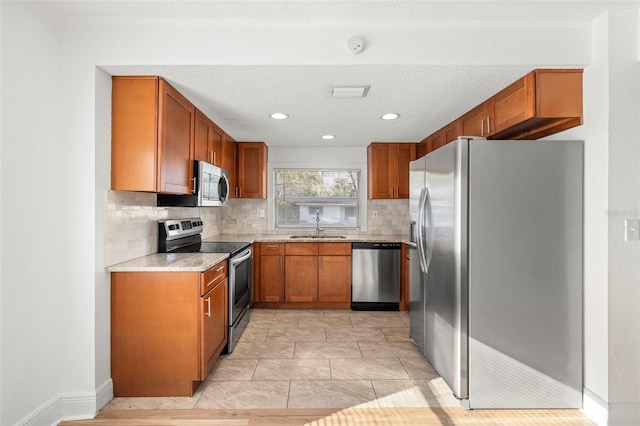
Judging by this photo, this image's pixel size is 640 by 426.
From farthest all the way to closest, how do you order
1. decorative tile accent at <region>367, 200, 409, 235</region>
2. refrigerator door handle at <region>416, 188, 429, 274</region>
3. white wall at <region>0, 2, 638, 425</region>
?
1. decorative tile accent at <region>367, 200, 409, 235</region>
2. refrigerator door handle at <region>416, 188, 429, 274</region>
3. white wall at <region>0, 2, 638, 425</region>

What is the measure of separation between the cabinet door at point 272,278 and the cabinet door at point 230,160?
39.0 inches

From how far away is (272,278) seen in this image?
4352 millimetres

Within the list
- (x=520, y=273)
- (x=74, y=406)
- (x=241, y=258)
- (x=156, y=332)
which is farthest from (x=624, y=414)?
(x=74, y=406)

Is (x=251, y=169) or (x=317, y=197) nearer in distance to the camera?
(x=251, y=169)

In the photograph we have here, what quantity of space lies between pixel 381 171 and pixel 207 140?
7.48 feet

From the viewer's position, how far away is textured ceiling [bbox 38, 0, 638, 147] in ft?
6.33

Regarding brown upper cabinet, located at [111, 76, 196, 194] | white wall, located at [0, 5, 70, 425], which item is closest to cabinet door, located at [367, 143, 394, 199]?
brown upper cabinet, located at [111, 76, 196, 194]

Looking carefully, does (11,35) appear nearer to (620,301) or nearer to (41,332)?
(41,332)

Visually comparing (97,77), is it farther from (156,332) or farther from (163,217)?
(156,332)

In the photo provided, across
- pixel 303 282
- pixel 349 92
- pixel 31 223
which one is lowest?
pixel 303 282

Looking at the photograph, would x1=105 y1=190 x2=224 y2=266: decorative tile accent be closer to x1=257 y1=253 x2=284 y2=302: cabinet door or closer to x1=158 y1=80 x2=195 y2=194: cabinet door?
x1=158 y1=80 x2=195 y2=194: cabinet door

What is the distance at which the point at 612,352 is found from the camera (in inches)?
78.7

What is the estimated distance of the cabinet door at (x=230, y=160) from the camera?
13.0ft

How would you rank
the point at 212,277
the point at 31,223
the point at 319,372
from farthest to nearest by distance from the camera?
the point at 319,372
the point at 212,277
the point at 31,223
